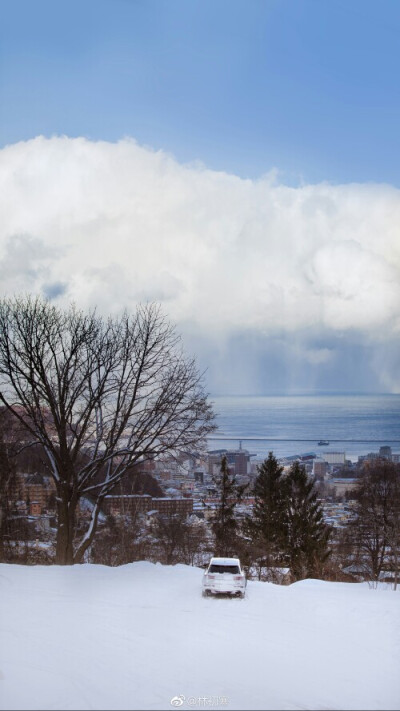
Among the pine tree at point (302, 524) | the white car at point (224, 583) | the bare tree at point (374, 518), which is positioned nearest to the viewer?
the white car at point (224, 583)

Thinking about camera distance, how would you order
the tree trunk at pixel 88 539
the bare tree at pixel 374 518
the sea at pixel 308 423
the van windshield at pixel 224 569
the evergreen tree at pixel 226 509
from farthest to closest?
the sea at pixel 308 423 → the bare tree at pixel 374 518 → the evergreen tree at pixel 226 509 → the tree trunk at pixel 88 539 → the van windshield at pixel 224 569

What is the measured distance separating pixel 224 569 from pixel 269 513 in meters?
19.6

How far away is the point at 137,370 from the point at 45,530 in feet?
42.7

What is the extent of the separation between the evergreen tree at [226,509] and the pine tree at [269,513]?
1.20m

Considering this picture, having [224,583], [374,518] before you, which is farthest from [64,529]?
[374,518]

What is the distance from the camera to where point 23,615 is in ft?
33.6

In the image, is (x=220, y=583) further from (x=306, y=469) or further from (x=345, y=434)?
(x=345, y=434)

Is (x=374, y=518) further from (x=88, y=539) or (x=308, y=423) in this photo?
(x=88, y=539)

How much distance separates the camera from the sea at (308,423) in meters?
37.2

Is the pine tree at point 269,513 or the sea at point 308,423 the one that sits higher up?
the sea at point 308,423

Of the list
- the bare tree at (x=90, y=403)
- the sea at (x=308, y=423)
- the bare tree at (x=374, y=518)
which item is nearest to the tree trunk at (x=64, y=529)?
the bare tree at (x=90, y=403)

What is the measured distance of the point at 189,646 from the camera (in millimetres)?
8734

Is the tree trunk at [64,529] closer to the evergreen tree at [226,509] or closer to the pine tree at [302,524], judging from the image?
the evergreen tree at [226,509]

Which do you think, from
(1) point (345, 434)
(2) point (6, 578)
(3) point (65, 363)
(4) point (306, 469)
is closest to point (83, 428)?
(3) point (65, 363)
